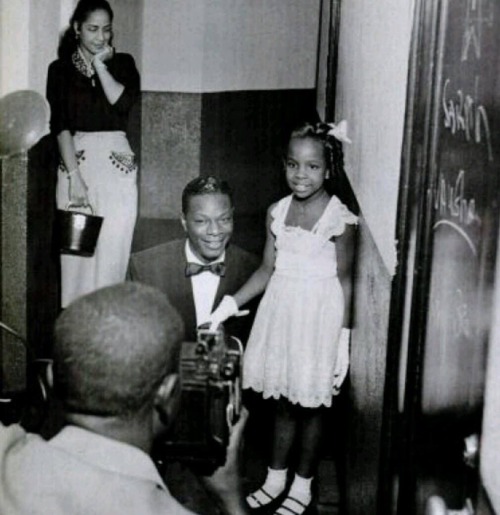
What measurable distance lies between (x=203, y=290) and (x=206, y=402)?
1384 millimetres

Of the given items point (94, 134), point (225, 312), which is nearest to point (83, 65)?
point (94, 134)

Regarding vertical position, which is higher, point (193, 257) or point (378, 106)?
point (378, 106)

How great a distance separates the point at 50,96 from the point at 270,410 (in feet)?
5.22

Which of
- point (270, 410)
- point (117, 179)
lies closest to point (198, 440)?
point (270, 410)

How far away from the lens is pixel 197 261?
9.53ft

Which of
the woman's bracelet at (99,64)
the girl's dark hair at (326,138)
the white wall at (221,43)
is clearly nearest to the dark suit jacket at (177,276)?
the girl's dark hair at (326,138)

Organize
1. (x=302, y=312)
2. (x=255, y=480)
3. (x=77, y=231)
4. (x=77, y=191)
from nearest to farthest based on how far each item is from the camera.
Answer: (x=302, y=312)
(x=255, y=480)
(x=77, y=231)
(x=77, y=191)

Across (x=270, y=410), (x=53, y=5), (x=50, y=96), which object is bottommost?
(x=270, y=410)

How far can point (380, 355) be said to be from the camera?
6.80 ft

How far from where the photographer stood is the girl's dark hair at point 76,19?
3949mm

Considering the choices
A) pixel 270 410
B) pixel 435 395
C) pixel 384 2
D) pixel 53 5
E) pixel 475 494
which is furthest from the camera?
pixel 53 5

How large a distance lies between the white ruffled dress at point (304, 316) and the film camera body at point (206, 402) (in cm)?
116

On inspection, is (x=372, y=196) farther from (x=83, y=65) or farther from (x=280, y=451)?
(x=83, y=65)

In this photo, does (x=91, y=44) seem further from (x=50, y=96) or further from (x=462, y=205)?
(x=462, y=205)
